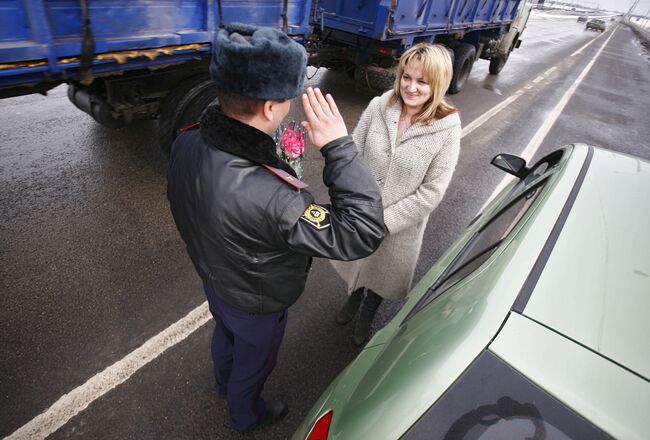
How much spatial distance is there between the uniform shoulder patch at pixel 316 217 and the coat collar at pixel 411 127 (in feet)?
3.03

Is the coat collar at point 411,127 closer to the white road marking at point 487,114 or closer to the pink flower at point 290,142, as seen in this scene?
the pink flower at point 290,142

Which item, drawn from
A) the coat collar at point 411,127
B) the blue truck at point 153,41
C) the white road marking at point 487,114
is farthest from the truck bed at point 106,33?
the white road marking at point 487,114

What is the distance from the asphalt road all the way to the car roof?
1.59m

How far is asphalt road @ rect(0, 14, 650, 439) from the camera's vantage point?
2.04 meters

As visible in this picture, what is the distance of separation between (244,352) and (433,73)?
161 centimetres

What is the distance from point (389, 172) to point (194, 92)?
8.33ft

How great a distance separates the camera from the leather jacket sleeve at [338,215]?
3.76 feet

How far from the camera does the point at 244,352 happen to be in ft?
5.42

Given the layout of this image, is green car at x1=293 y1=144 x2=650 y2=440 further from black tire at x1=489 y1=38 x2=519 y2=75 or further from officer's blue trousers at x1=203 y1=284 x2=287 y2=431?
black tire at x1=489 y1=38 x2=519 y2=75

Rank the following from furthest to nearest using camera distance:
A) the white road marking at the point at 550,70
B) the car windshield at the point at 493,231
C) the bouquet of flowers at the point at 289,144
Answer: the white road marking at the point at 550,70, the bouquet of flowers at the point at 289,144, the car windshield at the point at 493,231

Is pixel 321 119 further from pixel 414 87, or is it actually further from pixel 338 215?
pixel 414 87

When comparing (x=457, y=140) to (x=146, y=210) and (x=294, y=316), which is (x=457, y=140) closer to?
(x=294, y=316)

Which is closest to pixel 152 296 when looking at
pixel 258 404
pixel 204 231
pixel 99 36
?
pixel 258 404

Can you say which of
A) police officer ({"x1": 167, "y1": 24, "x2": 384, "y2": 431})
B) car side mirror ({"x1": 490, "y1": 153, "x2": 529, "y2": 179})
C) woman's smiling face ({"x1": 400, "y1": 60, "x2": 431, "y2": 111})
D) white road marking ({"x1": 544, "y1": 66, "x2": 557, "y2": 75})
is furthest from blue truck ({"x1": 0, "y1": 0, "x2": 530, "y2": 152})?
white road marking ({"x1": 544, "y1": 66, "x2": 557, "y2": 75})
